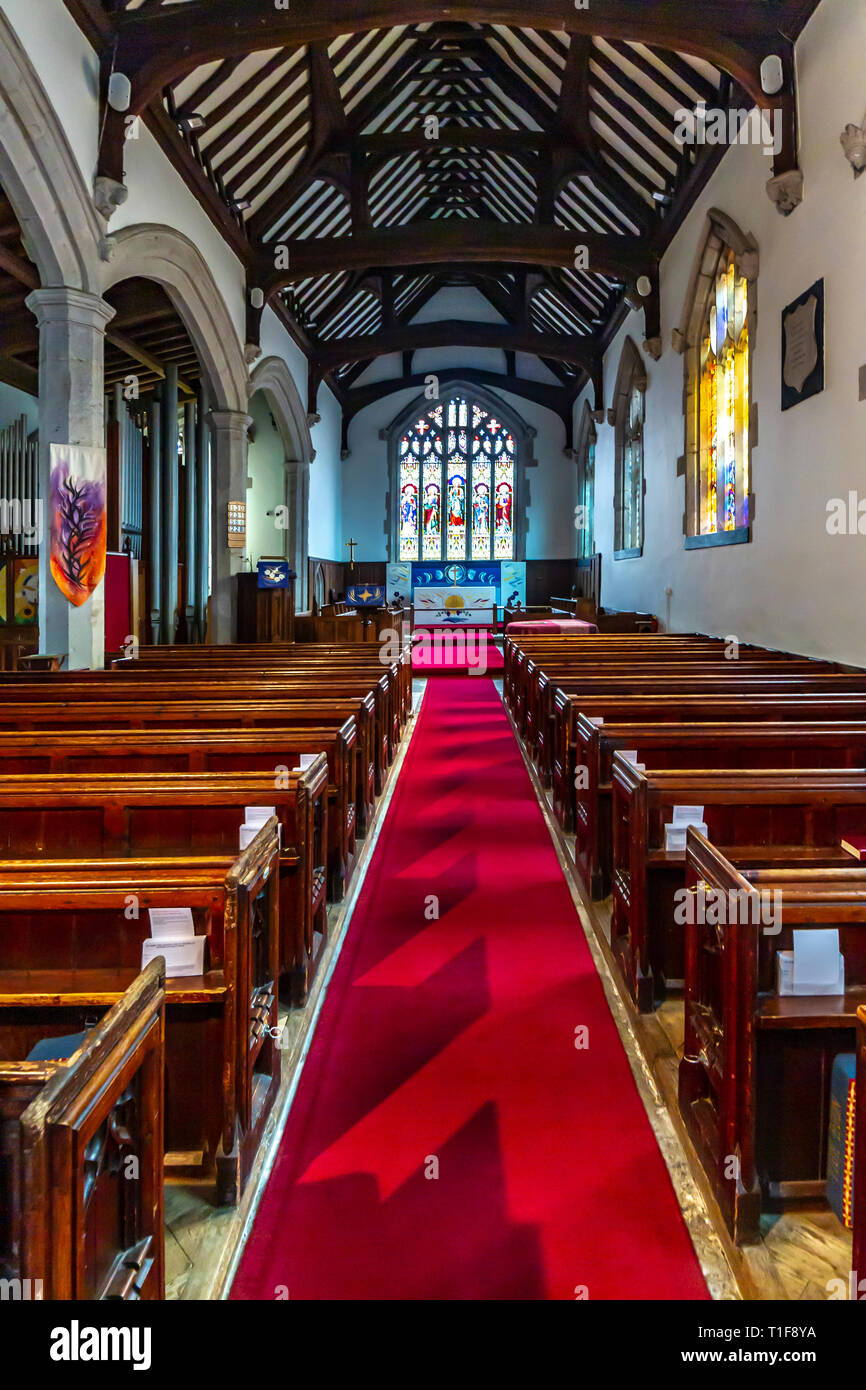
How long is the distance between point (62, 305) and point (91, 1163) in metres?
5.86

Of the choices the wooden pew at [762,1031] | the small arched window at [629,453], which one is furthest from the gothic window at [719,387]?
the wooden pew at [762,1031]

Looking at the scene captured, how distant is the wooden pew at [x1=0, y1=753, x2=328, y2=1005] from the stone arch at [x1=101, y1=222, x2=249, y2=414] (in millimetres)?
4823

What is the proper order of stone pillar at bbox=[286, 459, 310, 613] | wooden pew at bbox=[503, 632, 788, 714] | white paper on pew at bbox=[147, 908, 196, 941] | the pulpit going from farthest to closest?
stone pillar at bbox=[286, 459, 310, 613] < the pulpit < wooden pew at bbox=[503, 632, 788, 714] < white paper on pew at bbox=[147, 908, 196, 941]

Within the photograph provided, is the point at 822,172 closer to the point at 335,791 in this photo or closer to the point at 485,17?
the point at 485,17

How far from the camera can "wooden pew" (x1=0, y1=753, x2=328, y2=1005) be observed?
2365 millimetres

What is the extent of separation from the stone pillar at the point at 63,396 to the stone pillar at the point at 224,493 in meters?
3.60

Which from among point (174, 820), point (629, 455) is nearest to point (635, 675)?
point (174, 820)

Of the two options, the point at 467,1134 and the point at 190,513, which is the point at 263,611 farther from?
the point at 467,1134

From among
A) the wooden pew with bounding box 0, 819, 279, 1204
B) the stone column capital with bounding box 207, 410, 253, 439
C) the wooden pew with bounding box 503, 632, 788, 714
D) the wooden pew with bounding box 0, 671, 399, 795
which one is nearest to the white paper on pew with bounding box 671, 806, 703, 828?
the wooden pew with bounding box 0, 819, 279, 1204

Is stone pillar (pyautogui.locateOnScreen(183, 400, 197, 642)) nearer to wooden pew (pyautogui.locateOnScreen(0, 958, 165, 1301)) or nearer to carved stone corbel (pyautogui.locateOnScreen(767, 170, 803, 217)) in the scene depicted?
carved stone corbel (pyautogui.locateOnScreen(767, 170, 803, 217))

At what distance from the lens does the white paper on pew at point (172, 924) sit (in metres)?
1.75

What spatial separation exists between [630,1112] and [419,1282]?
658mm

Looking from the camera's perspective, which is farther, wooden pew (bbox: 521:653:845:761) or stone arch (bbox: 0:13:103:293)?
stone arch (bbox: 0:13:103:293)

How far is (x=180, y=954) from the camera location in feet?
5.80
